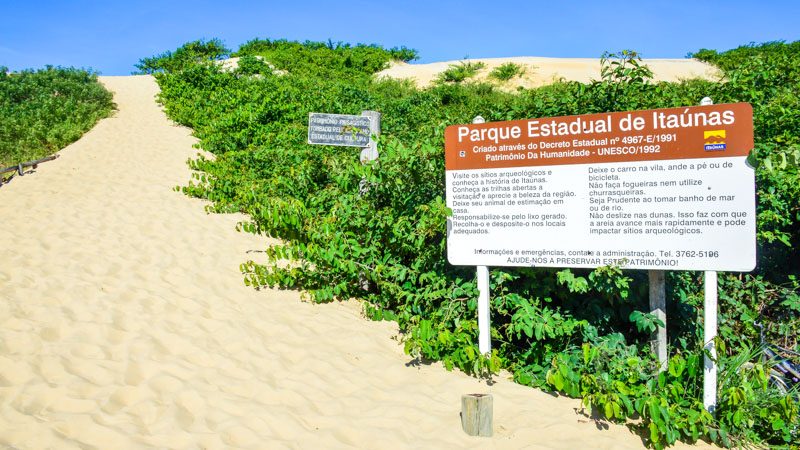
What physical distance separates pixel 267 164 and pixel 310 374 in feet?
18.6

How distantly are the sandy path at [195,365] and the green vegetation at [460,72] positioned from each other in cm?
1868

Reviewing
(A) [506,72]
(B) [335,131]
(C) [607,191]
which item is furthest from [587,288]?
(A) [506,72]

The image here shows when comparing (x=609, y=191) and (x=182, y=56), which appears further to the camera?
(x=182, y=56)

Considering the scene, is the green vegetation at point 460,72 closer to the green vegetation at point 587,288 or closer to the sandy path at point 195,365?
the green vegetation at point 587,288

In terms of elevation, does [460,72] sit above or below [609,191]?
above

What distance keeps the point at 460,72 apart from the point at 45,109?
54.9 ft

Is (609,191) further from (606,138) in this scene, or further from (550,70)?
(550,70)

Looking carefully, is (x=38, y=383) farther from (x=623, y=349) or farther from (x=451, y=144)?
(x=623, y=349)

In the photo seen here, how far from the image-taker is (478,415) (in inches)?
138

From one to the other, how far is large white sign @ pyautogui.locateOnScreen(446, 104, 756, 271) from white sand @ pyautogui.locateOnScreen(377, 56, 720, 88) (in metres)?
20.0

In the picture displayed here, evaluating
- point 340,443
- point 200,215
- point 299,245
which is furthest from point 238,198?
point 340,443

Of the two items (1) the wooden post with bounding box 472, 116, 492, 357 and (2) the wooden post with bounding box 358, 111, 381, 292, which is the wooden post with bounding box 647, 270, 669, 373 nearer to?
(1) the wooden post with bounding box 472, 116, 492, 357

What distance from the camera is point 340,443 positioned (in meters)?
3.33

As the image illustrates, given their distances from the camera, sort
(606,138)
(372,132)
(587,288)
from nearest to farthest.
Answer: (606,138) → (587,288) → (372,132)
